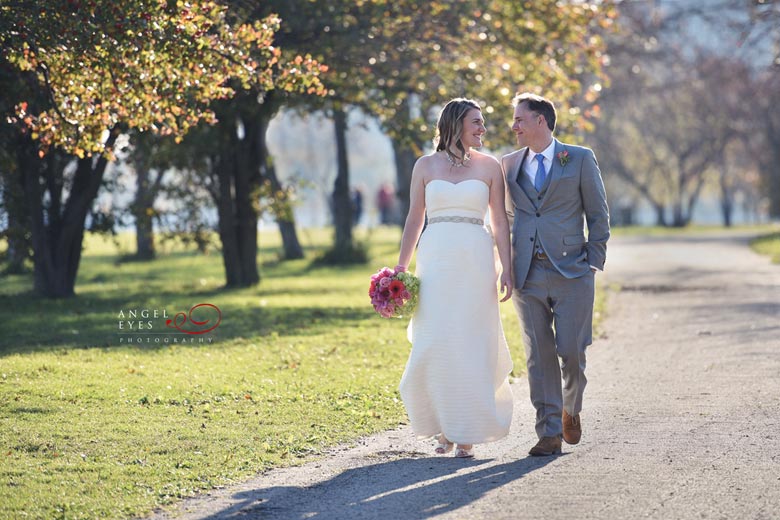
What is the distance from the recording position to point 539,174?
826cm

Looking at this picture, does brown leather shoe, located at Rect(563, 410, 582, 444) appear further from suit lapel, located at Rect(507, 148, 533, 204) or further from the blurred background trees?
the blurred background trees

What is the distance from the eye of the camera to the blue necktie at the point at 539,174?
823cm

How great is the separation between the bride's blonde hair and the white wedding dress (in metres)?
0.23

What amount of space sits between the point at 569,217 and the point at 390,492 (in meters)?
2.25

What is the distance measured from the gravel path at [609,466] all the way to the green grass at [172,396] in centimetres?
53

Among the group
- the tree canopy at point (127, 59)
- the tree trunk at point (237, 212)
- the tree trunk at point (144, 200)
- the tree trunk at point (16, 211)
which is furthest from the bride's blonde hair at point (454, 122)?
the tree trunk at point (237, 212)

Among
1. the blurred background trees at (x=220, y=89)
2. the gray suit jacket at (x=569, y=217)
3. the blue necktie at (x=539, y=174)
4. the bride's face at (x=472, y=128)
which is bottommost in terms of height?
the gray suit jacket at (x=569, y=217)

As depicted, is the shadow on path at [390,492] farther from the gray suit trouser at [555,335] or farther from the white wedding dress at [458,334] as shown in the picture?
the gray suit trouser at [555,335]

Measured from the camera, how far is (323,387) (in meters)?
11.2

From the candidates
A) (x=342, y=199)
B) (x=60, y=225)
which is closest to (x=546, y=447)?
(x=60, y=225)

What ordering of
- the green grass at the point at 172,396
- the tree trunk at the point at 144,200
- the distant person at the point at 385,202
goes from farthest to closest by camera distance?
the distant person at the point at 385,202 → the tree trunk at the point at 144,200 → the green grass at the point at 172,396

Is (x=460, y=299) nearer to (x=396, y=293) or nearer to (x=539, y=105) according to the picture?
(x=396, y=293)

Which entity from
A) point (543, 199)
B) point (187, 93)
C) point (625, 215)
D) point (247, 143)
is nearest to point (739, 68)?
point (625, 215)

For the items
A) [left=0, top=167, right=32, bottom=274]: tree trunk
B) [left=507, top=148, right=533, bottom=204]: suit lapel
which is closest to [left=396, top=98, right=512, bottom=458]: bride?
[left=507, top=148, right=533, bottom=204]: suit lapel
